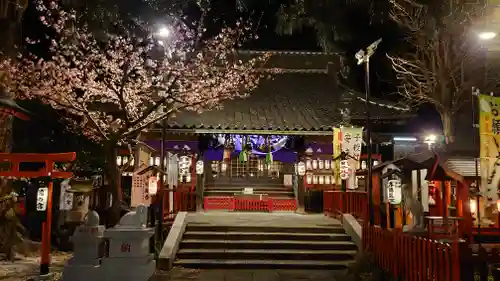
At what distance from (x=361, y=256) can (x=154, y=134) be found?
42.0 ft

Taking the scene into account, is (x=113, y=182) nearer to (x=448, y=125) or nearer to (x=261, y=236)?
(x=261, y=236)

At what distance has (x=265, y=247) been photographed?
1363 cm

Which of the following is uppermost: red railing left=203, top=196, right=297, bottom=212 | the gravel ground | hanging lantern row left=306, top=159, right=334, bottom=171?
hanging lantern row left=306, top=159, right=334, bottom=171

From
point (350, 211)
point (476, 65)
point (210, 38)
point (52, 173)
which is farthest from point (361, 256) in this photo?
point (210, 38)

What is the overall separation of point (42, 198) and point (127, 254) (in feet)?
10.6

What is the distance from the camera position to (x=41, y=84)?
17.1 m

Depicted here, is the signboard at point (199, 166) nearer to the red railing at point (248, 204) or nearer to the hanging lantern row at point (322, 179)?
the red railing at point (248, 204)

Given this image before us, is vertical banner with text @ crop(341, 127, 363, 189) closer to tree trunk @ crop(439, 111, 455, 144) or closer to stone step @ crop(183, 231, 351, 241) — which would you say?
stone step @ crop(183, 231, 351, 241)

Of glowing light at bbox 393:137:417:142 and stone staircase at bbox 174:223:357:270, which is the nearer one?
stone staircase at bbox 174:223:357:270

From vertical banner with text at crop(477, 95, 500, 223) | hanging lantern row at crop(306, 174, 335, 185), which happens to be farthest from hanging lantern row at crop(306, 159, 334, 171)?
vertical banner with text at crop(477, 95, 500, 223)

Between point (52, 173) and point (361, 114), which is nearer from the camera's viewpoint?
point (52, 173)

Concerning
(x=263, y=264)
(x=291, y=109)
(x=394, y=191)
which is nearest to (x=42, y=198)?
(x=263, y=264)

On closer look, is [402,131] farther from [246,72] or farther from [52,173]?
[52,173]

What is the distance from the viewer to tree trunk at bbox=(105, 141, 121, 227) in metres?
12.2
